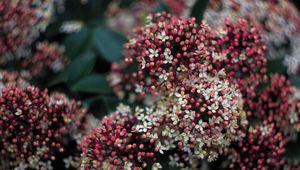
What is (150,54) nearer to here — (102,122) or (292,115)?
(102,122)

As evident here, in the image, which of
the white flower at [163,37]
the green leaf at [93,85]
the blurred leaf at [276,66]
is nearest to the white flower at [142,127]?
the white flower at [163,37]

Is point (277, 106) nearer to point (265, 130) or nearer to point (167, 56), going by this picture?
point (265, 130)

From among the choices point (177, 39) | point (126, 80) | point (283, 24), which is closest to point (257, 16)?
point (283, 24)

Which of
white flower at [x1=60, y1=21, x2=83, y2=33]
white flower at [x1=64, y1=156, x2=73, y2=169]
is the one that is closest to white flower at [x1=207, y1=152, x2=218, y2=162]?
white flower at [x1=64, y1=156, x2=73, y2=169]

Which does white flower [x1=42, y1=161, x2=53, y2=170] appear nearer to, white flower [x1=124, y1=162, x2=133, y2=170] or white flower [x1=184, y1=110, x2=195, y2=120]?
white flower [x1=124, y1=162, x2=133, y2=170]

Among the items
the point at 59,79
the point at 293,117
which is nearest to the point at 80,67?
the point at 59,79
